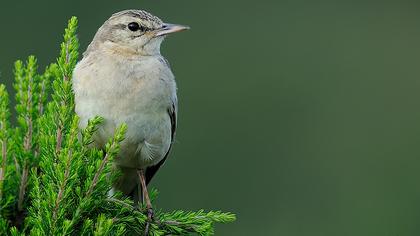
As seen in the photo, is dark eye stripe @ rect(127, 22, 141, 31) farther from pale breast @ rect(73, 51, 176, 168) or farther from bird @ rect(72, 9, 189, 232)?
pale breast @ rect(73, 51, 176, 168)

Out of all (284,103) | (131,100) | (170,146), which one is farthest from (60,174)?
(284,103)

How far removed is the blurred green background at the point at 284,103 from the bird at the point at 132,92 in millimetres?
2882

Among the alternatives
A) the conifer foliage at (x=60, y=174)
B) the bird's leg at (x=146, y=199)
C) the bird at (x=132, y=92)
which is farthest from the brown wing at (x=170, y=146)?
the conifer foliage at (x=60, y=174)

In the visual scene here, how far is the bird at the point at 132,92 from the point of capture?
5562 millimetres

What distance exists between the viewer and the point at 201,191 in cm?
1074

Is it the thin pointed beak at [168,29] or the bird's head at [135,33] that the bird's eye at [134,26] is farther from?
the thin pointed beak at [168,29]

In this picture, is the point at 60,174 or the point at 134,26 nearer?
the point at 60,174

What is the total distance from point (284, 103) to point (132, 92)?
26.9ft

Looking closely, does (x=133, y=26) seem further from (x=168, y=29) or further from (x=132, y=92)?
(x=132, y=92)

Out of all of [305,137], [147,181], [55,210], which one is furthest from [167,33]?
[305,137]

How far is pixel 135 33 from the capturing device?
6188 mm

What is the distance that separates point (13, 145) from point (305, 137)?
8045mm

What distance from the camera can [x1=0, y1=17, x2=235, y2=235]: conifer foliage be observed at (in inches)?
173

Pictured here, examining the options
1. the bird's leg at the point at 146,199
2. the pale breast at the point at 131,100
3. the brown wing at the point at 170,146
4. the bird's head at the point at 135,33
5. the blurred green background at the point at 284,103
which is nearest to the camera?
the bird's leg at the point at 146,199
